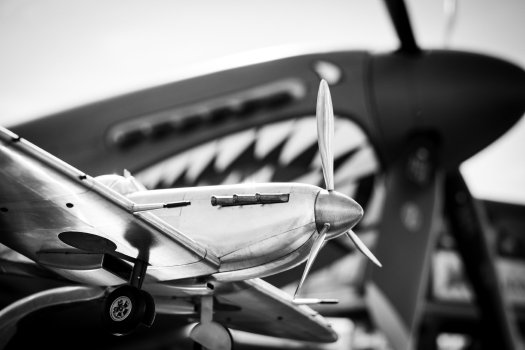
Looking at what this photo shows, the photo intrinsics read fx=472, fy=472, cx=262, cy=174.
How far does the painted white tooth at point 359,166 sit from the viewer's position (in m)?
4.79

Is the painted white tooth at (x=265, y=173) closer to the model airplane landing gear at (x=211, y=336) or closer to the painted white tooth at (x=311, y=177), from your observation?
the painted white tooth at (x=311, y=177)

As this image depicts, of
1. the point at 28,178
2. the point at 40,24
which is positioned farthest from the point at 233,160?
the point at 28,178

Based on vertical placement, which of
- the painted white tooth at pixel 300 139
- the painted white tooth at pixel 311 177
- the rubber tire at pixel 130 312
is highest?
the painted white tooth at pixel 300 139

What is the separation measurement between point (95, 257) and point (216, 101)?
2729 millimetres

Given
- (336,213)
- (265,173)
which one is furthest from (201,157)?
(336,213)

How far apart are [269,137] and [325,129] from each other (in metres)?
2.70

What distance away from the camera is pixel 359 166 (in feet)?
16.0

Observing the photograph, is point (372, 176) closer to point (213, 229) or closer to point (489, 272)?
point (489, 272)

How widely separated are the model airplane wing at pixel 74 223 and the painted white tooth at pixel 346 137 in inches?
114

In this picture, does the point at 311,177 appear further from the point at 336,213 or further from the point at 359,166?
the point at 336,213

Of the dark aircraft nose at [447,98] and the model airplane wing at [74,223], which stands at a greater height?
the dark aircraft nose at [447,98]

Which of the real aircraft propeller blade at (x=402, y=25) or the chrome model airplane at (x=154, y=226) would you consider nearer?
the chrome model airplane at (x=154, y=226)

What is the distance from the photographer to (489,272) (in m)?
5.15

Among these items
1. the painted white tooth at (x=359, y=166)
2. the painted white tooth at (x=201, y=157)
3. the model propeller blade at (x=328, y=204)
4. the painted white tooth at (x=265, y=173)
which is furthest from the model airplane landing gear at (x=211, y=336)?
the painted white tooth at (x=359, y=166)
